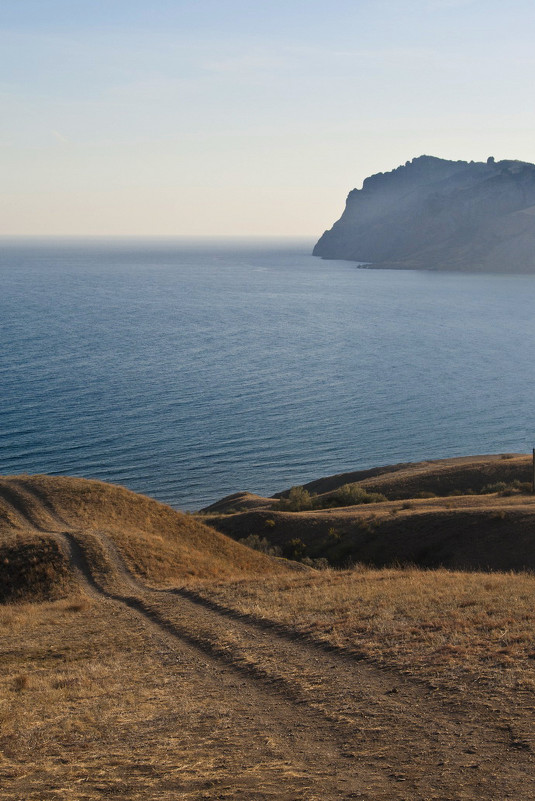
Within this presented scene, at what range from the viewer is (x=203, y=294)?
6855 inches

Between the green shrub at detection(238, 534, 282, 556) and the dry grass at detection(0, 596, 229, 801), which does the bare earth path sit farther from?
the green shrub at detection(238, 534, 282, 556)

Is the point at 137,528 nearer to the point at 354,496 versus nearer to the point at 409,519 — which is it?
the point at 409,519

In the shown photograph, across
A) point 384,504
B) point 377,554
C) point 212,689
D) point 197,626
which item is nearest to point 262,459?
point 384,504

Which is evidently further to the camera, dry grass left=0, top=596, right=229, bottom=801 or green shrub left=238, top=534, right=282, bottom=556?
green shrub left=238, top=534, right=282, bottom=556

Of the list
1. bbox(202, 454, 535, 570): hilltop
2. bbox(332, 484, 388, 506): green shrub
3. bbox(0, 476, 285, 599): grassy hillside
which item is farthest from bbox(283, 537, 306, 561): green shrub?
A: bbox(332, 484, 388, 506): green shrub

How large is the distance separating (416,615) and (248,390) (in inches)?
2576

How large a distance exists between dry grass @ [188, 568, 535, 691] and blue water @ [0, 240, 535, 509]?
31665 millimetres

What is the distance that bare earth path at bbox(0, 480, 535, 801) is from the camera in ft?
26.4

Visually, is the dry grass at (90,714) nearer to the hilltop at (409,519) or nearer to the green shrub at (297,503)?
the hilltop at (409,519)

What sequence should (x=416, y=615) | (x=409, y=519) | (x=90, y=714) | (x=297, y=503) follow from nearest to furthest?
(x=90, y=714) < (x=416, y=615) < (x=409, y=519) < (x=297, y=503)

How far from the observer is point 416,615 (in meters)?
15.1

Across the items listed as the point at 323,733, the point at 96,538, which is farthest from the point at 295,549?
the point at 323,733

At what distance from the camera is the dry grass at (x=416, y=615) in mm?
12070

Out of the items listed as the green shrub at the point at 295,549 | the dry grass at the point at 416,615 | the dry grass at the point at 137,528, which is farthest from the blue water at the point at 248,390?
the dry grass at the point at 416,615
